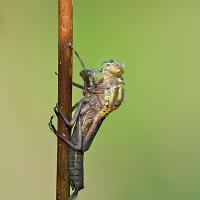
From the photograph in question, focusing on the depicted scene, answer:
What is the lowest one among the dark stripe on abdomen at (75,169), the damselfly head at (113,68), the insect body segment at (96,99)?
the dark stripe on abdomen at (75,169)

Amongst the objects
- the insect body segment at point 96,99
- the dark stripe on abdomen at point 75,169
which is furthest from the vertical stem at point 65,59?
the insect body segment at point 96,99

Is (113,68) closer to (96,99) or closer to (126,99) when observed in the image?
(96,99)

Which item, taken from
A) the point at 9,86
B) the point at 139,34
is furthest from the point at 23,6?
the point at 139,34

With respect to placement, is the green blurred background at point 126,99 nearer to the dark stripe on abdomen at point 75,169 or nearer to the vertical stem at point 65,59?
the dark stripe on abdomen at point 75,169

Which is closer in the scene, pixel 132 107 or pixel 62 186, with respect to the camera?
pixel 62 186

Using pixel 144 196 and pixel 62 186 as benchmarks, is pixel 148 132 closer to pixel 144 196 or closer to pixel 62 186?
pixel 144 196

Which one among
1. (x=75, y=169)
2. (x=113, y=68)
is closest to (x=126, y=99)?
(x=113, y=68)

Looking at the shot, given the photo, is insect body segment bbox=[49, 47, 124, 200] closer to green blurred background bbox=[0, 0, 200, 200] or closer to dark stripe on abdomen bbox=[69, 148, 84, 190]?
dark stripe on abdomen bbox=[69, 148, 84, 190]

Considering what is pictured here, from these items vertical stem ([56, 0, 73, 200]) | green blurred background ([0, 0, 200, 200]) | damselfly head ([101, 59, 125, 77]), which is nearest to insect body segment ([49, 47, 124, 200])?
damselfly head ([101, 59, 125, 77])
